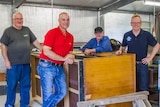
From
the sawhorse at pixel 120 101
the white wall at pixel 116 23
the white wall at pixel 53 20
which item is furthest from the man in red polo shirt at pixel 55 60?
the white wall at pixel 116 23

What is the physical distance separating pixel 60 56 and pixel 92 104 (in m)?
0.65

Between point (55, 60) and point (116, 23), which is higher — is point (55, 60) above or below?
below

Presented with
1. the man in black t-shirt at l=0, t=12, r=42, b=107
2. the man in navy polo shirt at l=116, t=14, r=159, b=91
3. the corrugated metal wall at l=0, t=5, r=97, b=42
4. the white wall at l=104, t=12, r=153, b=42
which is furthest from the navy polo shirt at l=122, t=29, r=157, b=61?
the white wall at l=104, t=12, r=153, b=42

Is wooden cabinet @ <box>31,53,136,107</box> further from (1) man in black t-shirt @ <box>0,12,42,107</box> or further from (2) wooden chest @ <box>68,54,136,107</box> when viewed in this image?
(1) man in black t-shirt @ <box>0,12,42,107</box>

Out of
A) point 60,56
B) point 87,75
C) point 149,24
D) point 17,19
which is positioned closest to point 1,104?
point 17,19

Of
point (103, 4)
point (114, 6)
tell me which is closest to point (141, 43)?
point (114, 6)

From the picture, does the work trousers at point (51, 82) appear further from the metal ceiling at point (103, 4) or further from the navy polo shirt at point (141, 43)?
the metal ceiling at point (103, 4)

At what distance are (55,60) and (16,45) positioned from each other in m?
0.86

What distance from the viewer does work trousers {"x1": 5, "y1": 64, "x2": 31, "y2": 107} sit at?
307 cm

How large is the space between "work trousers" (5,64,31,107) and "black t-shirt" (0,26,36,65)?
0.32 feet

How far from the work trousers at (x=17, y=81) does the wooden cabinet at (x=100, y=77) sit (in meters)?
0.80

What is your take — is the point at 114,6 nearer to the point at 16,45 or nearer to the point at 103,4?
the point at 103,4

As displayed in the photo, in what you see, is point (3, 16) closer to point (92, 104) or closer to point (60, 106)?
point (60, 106)

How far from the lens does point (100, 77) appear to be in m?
2.34
